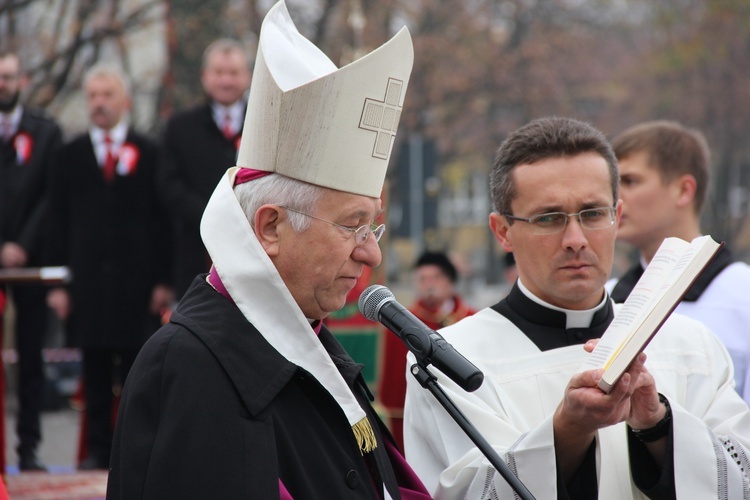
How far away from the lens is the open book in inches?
114

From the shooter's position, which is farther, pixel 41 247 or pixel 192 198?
pixel 41 247

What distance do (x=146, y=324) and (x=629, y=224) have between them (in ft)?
13.5

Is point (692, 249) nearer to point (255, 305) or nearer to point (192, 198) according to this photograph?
point (255, 305)

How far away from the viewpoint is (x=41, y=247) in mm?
8141

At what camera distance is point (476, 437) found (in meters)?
2.85

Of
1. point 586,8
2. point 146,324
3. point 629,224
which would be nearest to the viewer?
point 629,224

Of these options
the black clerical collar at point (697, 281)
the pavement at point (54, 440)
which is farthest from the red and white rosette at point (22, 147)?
the black clerical collar at point (697, 281)

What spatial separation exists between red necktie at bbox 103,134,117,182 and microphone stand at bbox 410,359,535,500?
5.27 metres

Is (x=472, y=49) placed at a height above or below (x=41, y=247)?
above

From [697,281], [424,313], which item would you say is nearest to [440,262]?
[424,313]

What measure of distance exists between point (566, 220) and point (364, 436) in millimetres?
1100

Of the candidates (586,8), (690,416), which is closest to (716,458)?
(690,416)

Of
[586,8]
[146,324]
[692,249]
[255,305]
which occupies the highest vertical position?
[586,8]

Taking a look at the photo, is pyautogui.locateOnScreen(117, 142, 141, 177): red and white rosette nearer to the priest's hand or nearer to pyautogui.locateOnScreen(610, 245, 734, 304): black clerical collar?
pyautogui.locateOnScreen(610, 245, 734, 304): black clerical collar
